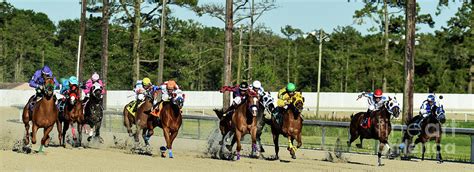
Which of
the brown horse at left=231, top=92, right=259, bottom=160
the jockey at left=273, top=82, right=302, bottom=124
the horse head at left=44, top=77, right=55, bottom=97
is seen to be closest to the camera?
the horse head at left=44, top=77, right=55, bottom=97

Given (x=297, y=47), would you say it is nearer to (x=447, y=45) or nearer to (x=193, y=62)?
(x=447, y=45)

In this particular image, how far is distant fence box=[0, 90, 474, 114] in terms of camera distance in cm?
5706

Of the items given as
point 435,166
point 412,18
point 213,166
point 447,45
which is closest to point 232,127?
point 213,166

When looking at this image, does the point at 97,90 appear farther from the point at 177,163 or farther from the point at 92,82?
the point at 177,163

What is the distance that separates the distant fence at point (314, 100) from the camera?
57062 millimetres

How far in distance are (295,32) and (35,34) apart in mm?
41752

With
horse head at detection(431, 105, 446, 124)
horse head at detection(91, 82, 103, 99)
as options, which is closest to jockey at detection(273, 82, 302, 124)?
horse head at detection(431, 105, 446, 124)

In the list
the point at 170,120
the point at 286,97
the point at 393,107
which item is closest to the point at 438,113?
the point at 393,107

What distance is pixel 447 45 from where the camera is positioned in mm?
69500

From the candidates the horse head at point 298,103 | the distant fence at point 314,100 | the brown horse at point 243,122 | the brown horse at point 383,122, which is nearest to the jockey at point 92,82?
the brown horse at point 243,122

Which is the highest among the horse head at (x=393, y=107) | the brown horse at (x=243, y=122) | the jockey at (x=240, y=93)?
the jockey at (x=240, y=93)

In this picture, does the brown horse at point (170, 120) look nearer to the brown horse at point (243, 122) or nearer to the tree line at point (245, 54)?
the brown horse at point (243, 122)

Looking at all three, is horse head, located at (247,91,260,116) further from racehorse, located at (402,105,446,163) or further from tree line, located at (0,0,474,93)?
tree line, located at (0,0,474,93)

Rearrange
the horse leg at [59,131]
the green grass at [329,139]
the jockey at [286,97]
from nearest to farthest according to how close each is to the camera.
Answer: the jockey at [286,97] → the horse leg at [59,131] → the green grass at [329,139]
